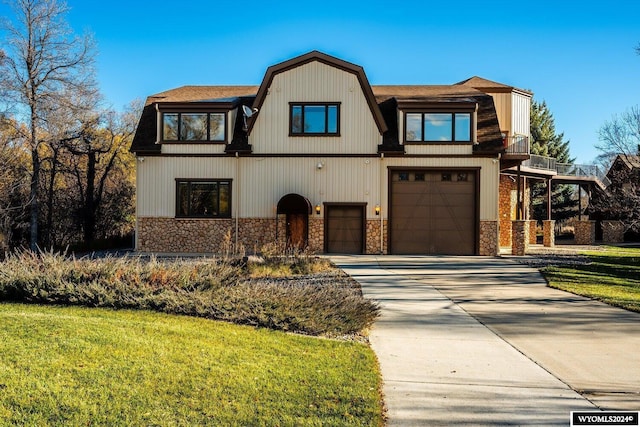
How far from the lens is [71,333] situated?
5930 mm

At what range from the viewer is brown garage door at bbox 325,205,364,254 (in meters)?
22.5

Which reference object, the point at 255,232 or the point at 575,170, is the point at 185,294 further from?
the point at 575,170

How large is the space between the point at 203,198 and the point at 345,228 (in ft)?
21.0

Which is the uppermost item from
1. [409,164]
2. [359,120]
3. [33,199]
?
[359,120]

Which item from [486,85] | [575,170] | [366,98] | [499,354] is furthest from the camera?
[575,170]

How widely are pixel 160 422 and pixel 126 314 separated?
161 inches

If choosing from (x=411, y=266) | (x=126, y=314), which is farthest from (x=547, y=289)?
(x=126, y=314)

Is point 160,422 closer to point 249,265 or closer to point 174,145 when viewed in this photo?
point 249,265

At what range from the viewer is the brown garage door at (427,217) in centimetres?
2241

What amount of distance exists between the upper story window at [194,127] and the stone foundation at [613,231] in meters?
30.0

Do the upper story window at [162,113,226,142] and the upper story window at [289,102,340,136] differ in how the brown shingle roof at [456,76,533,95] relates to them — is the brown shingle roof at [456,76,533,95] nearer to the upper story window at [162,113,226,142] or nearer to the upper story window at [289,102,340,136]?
the upper story window at [289,102,340,136]

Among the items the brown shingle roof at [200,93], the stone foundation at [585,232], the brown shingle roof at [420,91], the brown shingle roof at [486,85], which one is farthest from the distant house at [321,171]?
the stone foundation at [585,232]

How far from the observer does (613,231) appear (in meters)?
38.0

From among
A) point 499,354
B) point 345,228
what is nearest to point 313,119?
point 345,228
